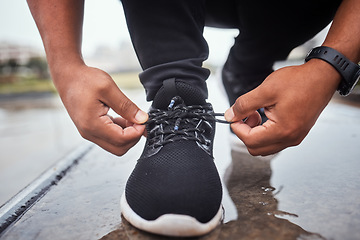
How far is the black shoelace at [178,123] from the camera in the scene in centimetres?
75

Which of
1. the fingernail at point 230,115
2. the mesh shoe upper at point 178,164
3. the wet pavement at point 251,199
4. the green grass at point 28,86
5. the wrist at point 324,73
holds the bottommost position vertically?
the green grass at point 28,86

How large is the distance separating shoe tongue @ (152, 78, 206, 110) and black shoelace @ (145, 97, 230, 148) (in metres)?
0.01

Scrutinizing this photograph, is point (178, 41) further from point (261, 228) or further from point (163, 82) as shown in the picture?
point (261, 228)

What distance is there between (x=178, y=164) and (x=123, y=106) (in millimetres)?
197

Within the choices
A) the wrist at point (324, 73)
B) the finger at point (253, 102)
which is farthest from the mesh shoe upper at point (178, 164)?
the wrist at point (324, 73)

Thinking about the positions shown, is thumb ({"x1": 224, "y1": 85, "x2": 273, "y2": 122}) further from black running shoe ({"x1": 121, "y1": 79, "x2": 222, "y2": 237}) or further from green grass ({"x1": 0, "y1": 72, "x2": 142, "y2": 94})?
green grass ({"x1": 0, "y1": 72, "x2": 142, "y2": 94})

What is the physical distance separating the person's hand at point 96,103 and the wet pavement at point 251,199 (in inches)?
8.3

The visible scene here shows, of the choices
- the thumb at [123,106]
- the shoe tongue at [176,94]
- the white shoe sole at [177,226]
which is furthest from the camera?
the shoe tongue at [176,94]

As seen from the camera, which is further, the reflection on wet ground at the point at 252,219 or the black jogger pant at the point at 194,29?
the black jogger pant at the point at 194,29

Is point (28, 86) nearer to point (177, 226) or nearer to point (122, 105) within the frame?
point (122, 105)

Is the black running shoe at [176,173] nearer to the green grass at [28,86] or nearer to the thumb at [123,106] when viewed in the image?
→ the thumb at [123,106]

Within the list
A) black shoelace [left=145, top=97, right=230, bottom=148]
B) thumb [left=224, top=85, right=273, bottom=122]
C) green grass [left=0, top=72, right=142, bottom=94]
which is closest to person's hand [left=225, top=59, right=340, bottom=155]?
thumb [left=224, top=85, right=273, bottom=122]

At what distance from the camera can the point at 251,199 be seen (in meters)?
0.77

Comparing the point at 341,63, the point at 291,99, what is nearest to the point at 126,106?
the point at 291,99
